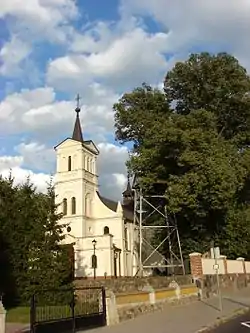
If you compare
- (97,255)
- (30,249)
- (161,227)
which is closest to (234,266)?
(161,227)

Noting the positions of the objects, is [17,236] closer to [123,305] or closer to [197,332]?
[123,305]

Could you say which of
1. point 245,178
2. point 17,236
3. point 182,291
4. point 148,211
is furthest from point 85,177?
point 182,291

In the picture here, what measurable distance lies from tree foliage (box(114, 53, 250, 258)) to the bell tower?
2688 centimetres

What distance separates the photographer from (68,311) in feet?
47.4

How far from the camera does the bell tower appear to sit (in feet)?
220

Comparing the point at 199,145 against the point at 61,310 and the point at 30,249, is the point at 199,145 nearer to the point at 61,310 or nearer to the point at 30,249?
the point at 30,249

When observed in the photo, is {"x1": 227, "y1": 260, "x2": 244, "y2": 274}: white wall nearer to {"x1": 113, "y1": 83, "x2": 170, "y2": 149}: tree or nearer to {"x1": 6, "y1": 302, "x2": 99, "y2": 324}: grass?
{"x1": 113, "y1": 83, "x2": 170, "y2": 149}: tree

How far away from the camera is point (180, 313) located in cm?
2002

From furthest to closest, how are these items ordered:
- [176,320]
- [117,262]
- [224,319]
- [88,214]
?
[88,214] → [117,262] → [224,319] → [176,320]

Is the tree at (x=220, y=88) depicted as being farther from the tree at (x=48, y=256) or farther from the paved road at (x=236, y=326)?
Answer: the paved road at (x=236, y=326)

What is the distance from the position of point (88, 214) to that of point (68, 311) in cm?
5479

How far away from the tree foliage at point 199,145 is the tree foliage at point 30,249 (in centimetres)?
982

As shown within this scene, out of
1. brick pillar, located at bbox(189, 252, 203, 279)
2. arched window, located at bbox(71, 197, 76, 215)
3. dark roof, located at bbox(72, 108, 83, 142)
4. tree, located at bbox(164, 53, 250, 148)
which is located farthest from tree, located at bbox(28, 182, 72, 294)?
dark roof, located at bbox(72, 108, 83, 142)

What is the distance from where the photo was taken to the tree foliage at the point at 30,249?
87.7 ft
